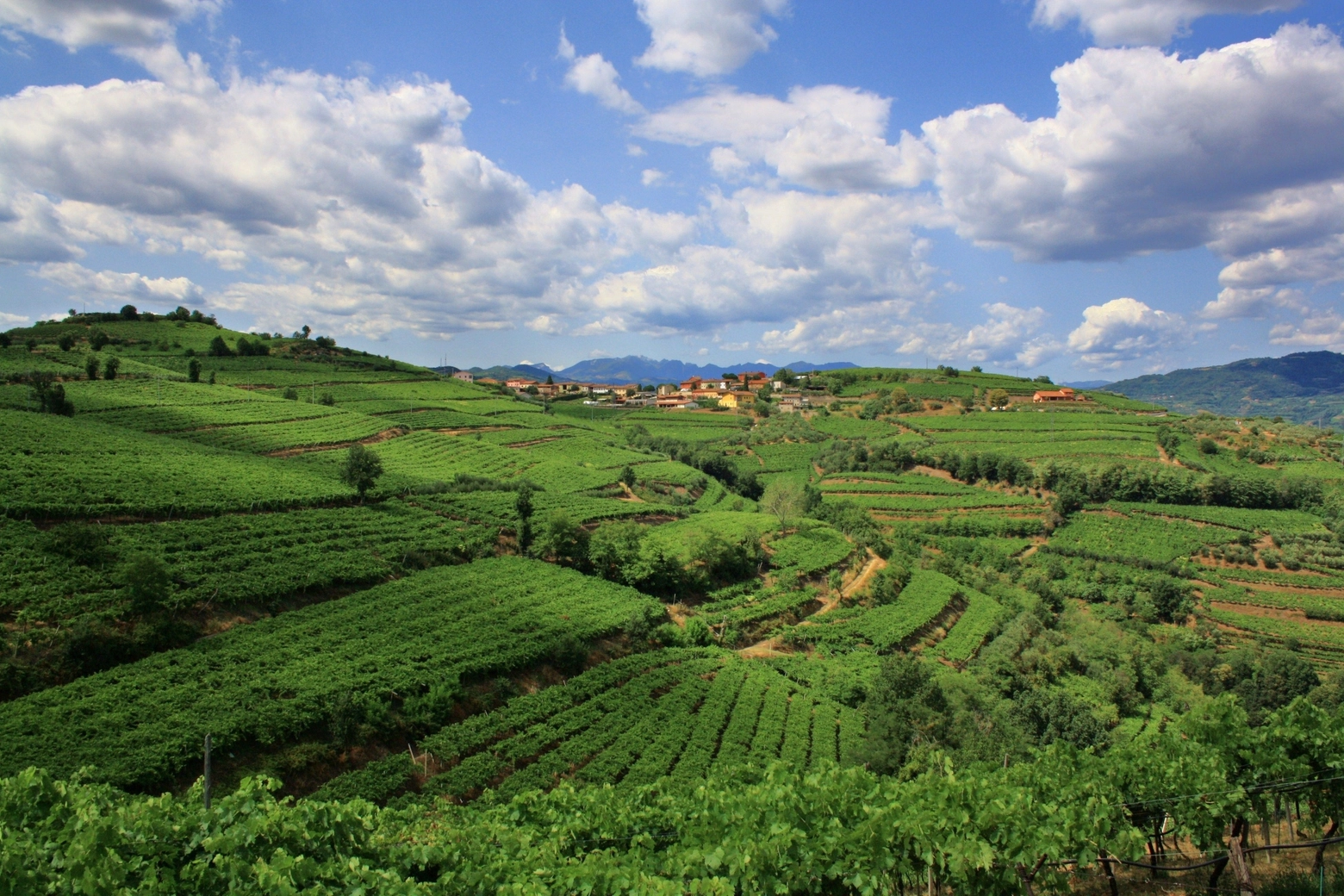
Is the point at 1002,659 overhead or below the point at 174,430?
below

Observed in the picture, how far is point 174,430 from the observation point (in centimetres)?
5644

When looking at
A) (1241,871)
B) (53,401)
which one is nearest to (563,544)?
(1241,871)

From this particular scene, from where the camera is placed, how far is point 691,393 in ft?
518

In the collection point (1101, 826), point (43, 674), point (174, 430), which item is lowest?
point (43, 674)

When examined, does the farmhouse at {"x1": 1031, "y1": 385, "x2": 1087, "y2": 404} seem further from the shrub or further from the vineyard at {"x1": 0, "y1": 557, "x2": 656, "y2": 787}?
the shrub

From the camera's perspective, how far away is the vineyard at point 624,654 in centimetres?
1157

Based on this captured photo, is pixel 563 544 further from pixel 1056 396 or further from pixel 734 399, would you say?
pixel 1056 396

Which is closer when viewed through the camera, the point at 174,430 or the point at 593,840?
the point at 593,840

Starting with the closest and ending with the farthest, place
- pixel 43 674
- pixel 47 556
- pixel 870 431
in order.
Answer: pixel 43 674 → pixel 47 556 → pixel 870 431

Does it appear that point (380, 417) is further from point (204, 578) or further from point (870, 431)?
point (870, 431)

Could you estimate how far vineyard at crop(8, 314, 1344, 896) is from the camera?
38.0ft

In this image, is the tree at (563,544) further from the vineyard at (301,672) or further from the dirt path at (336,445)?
the dirt path at (336,445)

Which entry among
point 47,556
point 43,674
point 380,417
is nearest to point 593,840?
point 43,674

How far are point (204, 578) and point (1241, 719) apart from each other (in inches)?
1427
